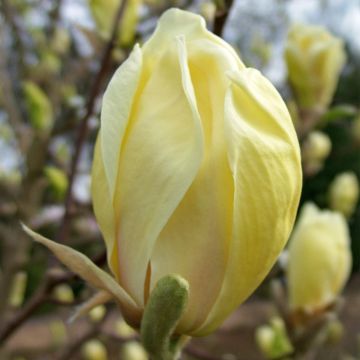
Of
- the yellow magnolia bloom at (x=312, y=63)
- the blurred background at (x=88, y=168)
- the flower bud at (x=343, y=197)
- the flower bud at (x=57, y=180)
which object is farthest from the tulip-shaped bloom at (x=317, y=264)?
the flower bud at (x=343, y=197)

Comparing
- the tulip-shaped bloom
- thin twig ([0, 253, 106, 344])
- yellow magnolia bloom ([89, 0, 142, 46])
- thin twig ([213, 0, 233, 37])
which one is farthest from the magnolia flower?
yellow magnolia bloom ([89, 0, 142, 46])

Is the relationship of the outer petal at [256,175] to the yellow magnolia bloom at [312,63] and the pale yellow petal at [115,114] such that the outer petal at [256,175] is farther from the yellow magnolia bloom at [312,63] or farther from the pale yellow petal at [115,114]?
the yellow magnolia bloom at [312,63]

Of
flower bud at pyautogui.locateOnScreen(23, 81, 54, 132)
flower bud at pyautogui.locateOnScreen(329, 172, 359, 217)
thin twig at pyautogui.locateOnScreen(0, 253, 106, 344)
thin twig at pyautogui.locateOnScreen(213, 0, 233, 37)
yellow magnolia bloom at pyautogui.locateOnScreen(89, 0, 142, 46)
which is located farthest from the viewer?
flower bud at pyautogui.locateOnScreen(329, 172, 359, 217)

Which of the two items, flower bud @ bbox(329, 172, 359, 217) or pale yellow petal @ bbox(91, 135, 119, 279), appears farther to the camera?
flower bud @ bbox(329, 172, 359, 217)

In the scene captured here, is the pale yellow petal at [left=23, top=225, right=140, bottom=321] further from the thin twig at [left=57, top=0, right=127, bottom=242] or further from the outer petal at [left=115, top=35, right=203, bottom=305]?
the thin twig at [left=57, top=0, right=127, bottom=242]

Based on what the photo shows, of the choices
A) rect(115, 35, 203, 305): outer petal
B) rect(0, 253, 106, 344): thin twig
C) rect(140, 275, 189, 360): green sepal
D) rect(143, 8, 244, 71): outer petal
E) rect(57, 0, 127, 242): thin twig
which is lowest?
rect(0, 253, 106, 344): thin twig

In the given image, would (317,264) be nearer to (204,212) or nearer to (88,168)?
(204,212)

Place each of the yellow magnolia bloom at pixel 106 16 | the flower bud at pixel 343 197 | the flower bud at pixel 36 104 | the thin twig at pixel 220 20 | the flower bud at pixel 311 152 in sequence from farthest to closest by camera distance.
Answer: the flower bud at pixel 343 197, the flower bud at pixel 311 152, the flower bud at pixel 36 104, the yellow magnolia bloom at pixel 106 16, the thin twig at pixel 220 20

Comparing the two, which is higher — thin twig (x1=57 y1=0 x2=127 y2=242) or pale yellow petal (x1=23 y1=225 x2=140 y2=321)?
pale yellow petal (x1=23 y1=225 x2=140 y2=321)
